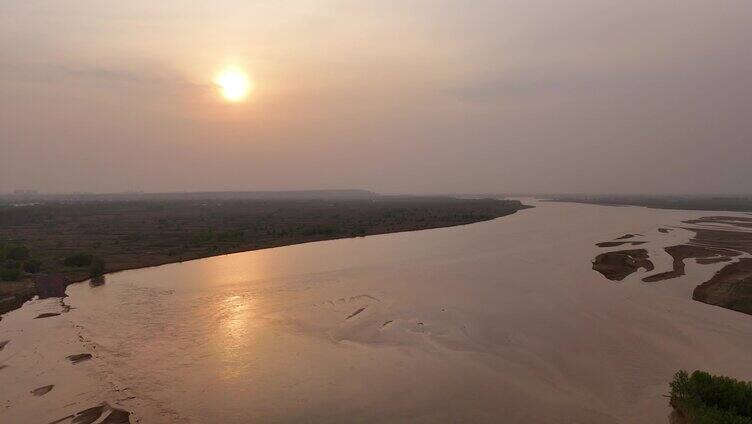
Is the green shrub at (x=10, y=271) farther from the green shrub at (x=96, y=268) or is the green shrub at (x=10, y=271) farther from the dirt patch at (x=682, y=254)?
the dirt patch at (x=682, y=254)

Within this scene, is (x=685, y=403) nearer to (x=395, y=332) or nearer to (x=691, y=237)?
(x=395, y=332)

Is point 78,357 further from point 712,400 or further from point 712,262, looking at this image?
point 712,262

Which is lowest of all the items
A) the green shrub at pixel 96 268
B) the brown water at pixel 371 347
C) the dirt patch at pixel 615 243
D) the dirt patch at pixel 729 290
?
the brown water at pixel 371 347

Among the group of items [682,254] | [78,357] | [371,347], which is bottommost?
[371,347]

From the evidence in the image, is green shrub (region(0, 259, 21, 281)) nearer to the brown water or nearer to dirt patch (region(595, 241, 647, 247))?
the brown water

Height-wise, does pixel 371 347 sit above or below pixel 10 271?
below

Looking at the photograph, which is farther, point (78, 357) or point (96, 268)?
point (96, 268)

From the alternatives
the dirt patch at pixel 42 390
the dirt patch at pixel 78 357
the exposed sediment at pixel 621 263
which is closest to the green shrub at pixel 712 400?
the dirt patch at pixel 42 390

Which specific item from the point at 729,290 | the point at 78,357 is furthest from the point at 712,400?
the point at 78,357
